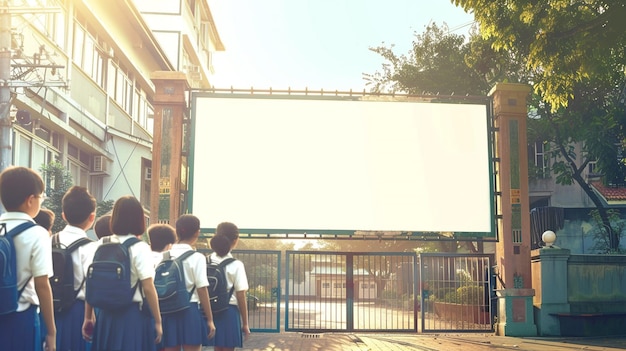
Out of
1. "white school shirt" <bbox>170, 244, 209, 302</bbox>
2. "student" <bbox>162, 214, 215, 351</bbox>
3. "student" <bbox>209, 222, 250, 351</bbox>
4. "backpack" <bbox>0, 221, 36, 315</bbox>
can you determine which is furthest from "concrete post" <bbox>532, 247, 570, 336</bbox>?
"backpack" <bbox>0, 221, 36, 315</bbox>

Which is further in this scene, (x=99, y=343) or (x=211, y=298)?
(x=211, y=298)

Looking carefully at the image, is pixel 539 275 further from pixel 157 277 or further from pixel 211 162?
pixel 157 277

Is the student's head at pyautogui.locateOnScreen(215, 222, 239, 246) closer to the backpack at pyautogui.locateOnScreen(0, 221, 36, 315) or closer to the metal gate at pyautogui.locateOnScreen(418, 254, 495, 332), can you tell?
the backpack at pyautogui.locateOnScreen(0, 221, 36, 315)

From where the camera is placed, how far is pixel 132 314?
220 inches

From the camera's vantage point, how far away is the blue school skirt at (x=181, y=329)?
6.82 meters

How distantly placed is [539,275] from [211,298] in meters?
10.3

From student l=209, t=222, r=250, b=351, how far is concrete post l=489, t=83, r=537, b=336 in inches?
377

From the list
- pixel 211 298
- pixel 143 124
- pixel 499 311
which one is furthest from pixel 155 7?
pixel 211 298

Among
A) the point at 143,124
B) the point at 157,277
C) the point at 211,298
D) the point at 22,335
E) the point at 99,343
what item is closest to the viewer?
the point at 22,335

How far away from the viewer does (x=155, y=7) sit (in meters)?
36.9

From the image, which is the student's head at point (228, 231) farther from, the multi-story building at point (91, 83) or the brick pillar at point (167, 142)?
the multi-story building at point (91, 83)

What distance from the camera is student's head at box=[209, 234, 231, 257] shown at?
765 centimetres

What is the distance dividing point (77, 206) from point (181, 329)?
177 centimetres

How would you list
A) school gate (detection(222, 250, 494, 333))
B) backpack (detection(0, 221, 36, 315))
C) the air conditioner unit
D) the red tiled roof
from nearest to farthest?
backpack (detection(0, 221, 36, 315)) → school gate (detection(222, 250, 494, 333)) → the air conditioner unit → the red tiled roof
